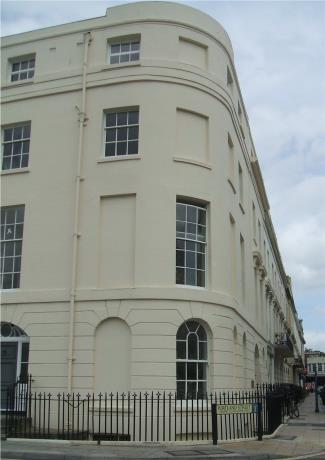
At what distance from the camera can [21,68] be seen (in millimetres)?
20578

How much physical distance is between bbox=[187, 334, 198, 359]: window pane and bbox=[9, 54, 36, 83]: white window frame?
1079cm

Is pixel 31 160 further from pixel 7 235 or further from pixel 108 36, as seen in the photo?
pixel 108 36

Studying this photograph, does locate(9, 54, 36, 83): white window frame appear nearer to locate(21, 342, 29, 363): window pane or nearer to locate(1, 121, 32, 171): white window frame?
locate(1, 121, 32, 171): white window frame

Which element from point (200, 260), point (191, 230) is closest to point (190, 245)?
point (191, 230)

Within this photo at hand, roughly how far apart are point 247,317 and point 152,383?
824cm

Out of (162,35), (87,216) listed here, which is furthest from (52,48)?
(87,216)

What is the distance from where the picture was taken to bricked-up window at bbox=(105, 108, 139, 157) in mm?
18156

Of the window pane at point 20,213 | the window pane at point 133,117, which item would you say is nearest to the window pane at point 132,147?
the window pane at point 133,117

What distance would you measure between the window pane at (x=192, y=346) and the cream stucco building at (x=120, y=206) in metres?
0.03

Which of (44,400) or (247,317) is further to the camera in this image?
(247,317)

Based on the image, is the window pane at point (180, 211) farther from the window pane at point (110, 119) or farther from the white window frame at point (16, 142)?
the white window frame at point (16, 142)

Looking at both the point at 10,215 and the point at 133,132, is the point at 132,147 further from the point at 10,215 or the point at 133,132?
the point at 10,215

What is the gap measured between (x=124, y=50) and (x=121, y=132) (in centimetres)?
310

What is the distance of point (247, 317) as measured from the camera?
2305 cm
